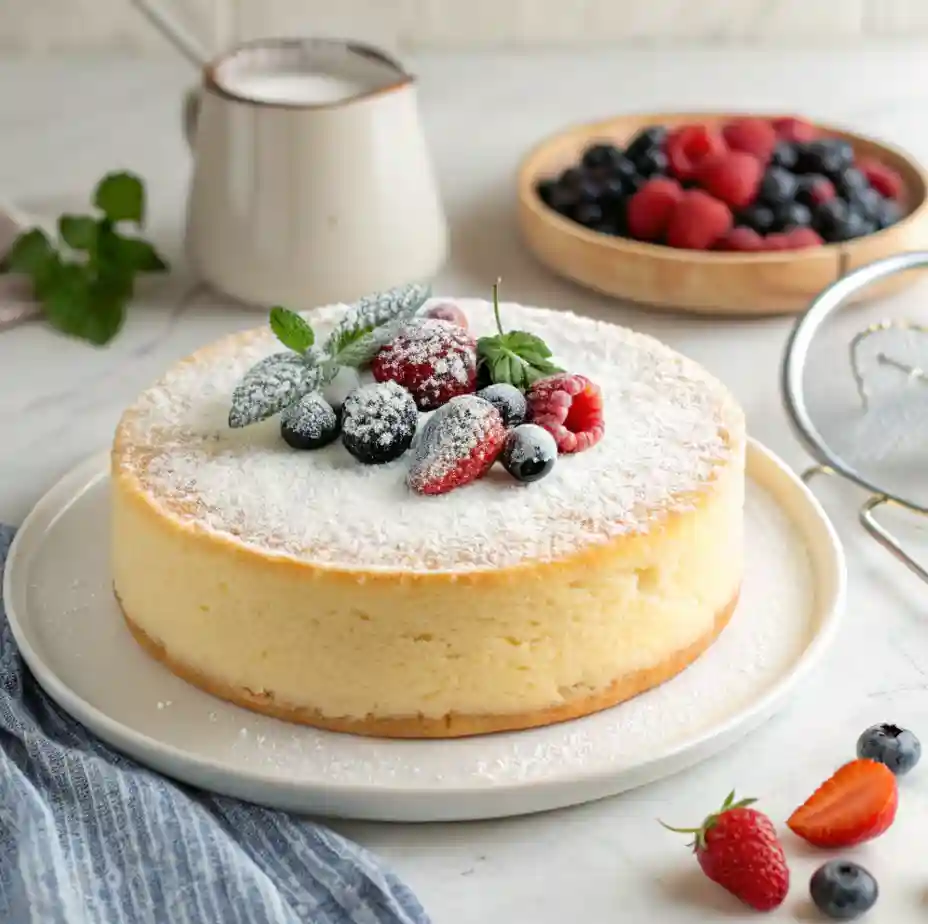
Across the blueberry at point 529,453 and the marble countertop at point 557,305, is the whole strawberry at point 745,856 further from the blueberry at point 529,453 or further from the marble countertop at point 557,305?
the blueberry at point 529,453

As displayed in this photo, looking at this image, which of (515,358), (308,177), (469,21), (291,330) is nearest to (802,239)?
(308,177)

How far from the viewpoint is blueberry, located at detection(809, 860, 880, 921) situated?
1120mm

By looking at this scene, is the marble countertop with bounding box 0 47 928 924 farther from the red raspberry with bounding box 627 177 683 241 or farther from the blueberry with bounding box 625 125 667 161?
the blueberry with bounding box 625 125 667 161

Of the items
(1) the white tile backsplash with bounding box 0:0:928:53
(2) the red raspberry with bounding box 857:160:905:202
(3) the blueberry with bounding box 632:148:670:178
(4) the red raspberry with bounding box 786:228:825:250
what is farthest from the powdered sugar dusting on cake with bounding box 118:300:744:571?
(1) the white tile backsplash with bounding box 0:0:928:53

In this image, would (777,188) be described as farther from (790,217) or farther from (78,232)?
(78,232)

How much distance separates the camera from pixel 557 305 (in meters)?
2.14

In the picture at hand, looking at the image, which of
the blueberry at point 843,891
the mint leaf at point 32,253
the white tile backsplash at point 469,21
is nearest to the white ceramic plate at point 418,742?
the blueberry at point 843,891

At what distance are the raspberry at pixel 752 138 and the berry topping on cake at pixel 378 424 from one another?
1.08 metres

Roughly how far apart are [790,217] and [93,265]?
983 mm

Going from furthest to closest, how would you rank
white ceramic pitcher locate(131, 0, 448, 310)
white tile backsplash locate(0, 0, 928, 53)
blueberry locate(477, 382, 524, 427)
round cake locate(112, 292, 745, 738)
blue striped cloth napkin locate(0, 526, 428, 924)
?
white tile backsplash locate(0, 0, 928, 53)
white ceramic pitcher locate(131, 0, 448, 310)
blueberry locate(477, 382, 524, 427)
round cake locate(112, 292, 745, 738)
blue striped cloth napkin locate(0, 526, 428, 924)

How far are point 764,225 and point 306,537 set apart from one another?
42.3 inches

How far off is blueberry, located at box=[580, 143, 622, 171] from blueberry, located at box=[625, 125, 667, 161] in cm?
2

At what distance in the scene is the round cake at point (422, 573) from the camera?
125cm

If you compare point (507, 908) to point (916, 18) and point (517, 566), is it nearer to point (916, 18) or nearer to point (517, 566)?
point (517, 566)
